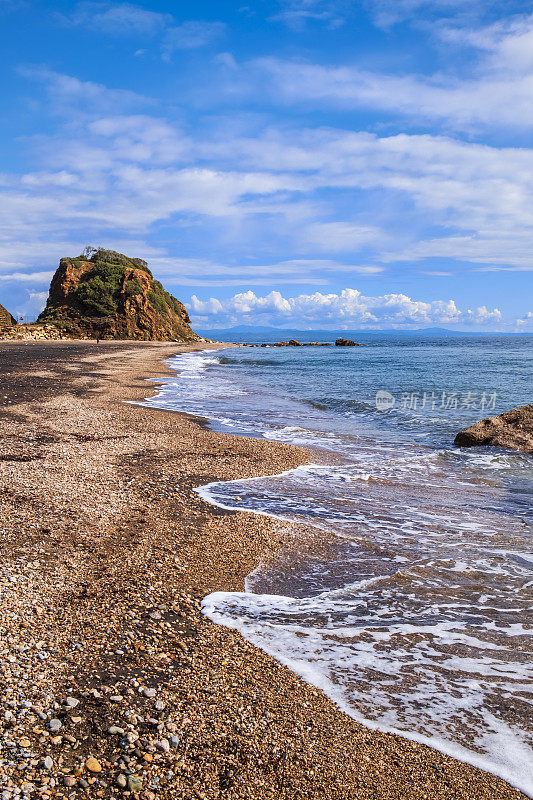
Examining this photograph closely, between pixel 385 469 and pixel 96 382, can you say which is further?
pixel 96 382

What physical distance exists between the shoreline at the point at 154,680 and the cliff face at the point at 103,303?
7378 cm

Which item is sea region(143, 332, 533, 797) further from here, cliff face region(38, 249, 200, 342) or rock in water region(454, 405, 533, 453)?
cliff face region(38, 249, 200, 342)

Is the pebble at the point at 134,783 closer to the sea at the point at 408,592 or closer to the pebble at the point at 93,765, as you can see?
the pebble at the point at 93,765

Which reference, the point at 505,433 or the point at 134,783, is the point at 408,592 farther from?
the point at 505,433

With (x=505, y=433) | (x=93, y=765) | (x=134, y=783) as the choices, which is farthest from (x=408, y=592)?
(x=505, y=433)

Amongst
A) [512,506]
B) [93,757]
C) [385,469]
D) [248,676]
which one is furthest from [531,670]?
[385,469]

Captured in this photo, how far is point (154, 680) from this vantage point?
3.79m

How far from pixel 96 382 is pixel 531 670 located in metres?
22.1

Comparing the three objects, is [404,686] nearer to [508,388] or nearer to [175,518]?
[175,518]

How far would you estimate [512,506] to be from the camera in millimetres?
9312

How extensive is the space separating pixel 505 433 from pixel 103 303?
72.5m

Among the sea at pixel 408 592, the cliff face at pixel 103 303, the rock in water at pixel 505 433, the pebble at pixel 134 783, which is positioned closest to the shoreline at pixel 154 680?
the pebble at pixel 134 783

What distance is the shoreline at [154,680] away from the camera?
302cm

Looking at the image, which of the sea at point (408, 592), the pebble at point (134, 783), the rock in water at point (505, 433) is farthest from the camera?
the rock in water at point (505, 433)
